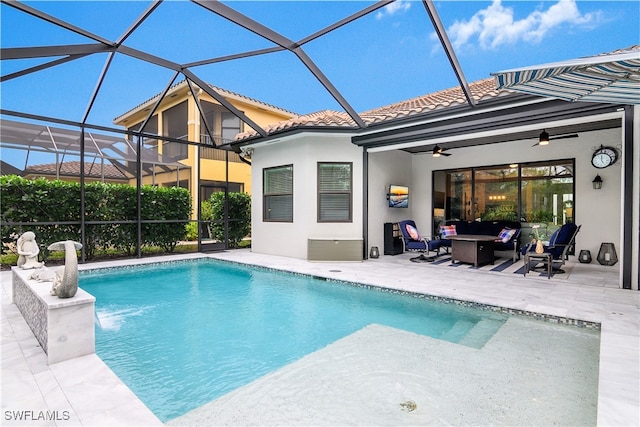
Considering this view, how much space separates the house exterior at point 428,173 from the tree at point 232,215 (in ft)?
3.87

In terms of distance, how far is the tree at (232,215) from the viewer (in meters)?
10.9

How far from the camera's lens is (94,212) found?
829 cm

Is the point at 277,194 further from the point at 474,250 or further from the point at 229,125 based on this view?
the point at 229,125

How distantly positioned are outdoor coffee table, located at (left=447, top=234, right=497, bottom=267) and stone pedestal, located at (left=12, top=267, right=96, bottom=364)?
702 centimetres

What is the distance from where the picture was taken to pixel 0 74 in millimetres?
5805

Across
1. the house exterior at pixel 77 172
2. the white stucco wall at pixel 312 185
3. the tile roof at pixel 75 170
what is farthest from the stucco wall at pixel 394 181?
the tile roof at pixel 75 170

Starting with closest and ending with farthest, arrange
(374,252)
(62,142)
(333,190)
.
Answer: (333,190), (374,252), (62,142)

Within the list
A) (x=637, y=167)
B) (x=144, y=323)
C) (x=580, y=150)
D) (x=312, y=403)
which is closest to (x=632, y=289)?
(x=637, y=167)

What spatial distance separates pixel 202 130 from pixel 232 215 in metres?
6.04

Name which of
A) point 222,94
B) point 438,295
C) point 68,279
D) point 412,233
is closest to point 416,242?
Answer: point 412,233

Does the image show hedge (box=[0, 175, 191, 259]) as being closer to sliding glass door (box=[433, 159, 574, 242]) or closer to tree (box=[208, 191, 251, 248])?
tree (box=[208, 191, 251, 248])

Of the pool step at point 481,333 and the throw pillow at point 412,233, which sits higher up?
the throw pillow at point 412,233

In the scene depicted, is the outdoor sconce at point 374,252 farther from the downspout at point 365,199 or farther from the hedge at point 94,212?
the hedge at point 94,212

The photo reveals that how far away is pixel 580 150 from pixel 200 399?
9554 mm
